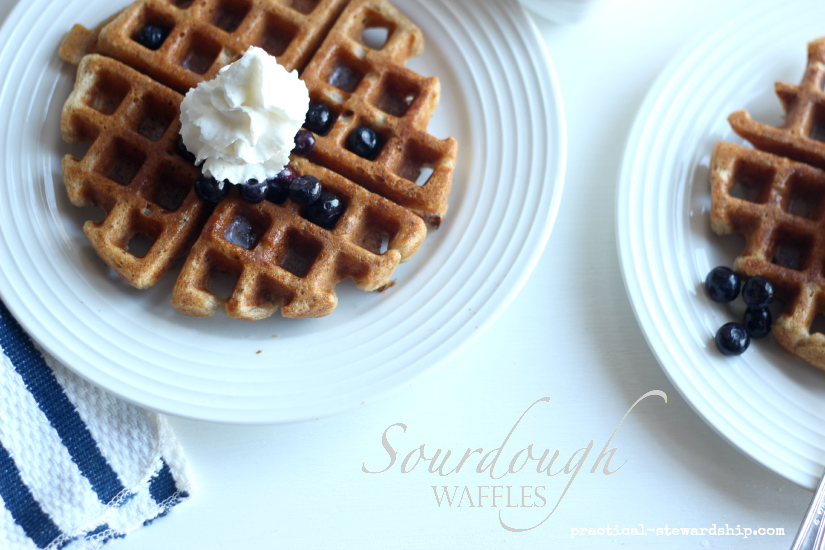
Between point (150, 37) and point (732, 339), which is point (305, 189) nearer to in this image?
point (150, 37)

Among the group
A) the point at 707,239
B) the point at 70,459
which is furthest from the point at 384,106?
the point at 70,459

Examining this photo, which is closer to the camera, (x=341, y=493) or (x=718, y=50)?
(x=341, y=493)

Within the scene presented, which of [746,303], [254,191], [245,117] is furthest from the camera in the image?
[746,303]

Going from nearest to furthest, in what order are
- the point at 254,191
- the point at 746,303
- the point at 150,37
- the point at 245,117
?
the point at 245,117, the point at 254,191, the point at 746,303, the point at 150,37

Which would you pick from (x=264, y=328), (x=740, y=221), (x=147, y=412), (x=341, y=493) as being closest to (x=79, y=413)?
(x=147, y=412)

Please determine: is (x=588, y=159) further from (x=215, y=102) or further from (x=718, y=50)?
(x=215, y=102)

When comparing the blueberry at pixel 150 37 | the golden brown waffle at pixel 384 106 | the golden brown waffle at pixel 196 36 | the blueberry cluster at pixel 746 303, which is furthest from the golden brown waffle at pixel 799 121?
the blueberry at pixel 150 37

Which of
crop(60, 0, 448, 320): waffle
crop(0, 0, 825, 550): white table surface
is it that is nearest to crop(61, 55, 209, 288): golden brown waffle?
crop(60, 0, 448, 320): waffle

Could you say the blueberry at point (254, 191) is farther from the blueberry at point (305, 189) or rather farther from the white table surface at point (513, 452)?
the white table surface at point (513, 452)
